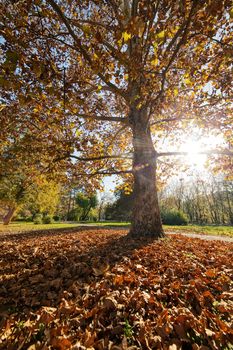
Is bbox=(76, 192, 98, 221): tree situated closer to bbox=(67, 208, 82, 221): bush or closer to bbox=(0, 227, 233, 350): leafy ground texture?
bbox=(67, 208, 82, 221): bush

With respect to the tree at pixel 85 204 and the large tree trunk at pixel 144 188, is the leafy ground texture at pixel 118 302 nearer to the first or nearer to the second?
the large tree trunk at pixel 144 188

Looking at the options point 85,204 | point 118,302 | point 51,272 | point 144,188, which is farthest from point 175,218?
point 118,302

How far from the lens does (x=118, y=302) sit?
102 inches

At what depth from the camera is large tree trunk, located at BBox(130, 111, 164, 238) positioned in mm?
6848

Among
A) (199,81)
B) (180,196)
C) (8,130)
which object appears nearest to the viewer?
(199,81)

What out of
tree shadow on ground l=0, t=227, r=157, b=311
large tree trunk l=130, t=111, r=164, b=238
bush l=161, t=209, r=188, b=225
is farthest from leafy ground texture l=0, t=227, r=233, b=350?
bush l=161, t=209, r=188, b=225

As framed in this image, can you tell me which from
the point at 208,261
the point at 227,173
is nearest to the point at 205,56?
the point at 227,173

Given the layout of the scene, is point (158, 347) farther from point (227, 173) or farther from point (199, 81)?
point (227, 173)

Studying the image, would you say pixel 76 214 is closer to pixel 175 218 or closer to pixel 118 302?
pixel 175 218

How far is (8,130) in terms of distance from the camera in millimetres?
7641

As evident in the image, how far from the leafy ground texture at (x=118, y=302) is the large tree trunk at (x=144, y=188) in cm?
223

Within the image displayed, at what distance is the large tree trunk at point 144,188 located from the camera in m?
6.85

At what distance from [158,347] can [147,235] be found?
4859 millimetres

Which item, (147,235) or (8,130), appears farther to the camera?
(8,130)
